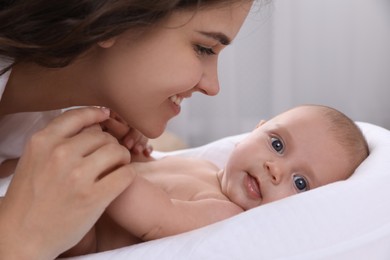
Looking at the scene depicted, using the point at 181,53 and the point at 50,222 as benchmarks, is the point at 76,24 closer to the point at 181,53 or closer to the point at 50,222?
the point at 181,53

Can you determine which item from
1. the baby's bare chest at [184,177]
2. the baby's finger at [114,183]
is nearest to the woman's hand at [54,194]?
the baby's finger at [114,183]

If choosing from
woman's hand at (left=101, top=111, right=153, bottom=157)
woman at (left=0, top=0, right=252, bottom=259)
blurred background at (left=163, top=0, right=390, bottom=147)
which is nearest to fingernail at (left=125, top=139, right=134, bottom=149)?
woman's hand at (left=101, top=111, right=153, bottom=157)

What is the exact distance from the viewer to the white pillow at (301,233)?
38.0 inches

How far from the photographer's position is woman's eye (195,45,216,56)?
43.6 inches

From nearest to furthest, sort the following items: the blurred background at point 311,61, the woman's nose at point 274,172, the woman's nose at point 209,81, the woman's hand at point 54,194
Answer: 1. the woman's hand at point 54,194
2. the woman's nose at point 209,81
3. the woman's nose at point 274,172
4. the blurred background at point 311,61

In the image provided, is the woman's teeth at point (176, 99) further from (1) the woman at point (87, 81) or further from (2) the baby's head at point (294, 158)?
(2) the baby's head at point (294, 158)

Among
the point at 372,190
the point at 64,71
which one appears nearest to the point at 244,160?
the point at 372,190

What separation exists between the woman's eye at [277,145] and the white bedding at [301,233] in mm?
279

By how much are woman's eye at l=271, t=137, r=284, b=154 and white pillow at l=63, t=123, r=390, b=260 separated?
0.91 ft

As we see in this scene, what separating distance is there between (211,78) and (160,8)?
193 mm

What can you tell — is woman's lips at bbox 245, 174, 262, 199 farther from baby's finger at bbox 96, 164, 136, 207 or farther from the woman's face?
baby's finger at bbox 96, 164, 136, 207

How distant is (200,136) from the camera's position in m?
2.83

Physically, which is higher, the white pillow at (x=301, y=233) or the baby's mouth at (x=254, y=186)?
the white pillow at (x=301, y=233)

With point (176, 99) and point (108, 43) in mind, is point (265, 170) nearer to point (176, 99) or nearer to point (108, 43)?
point (176, 99)
